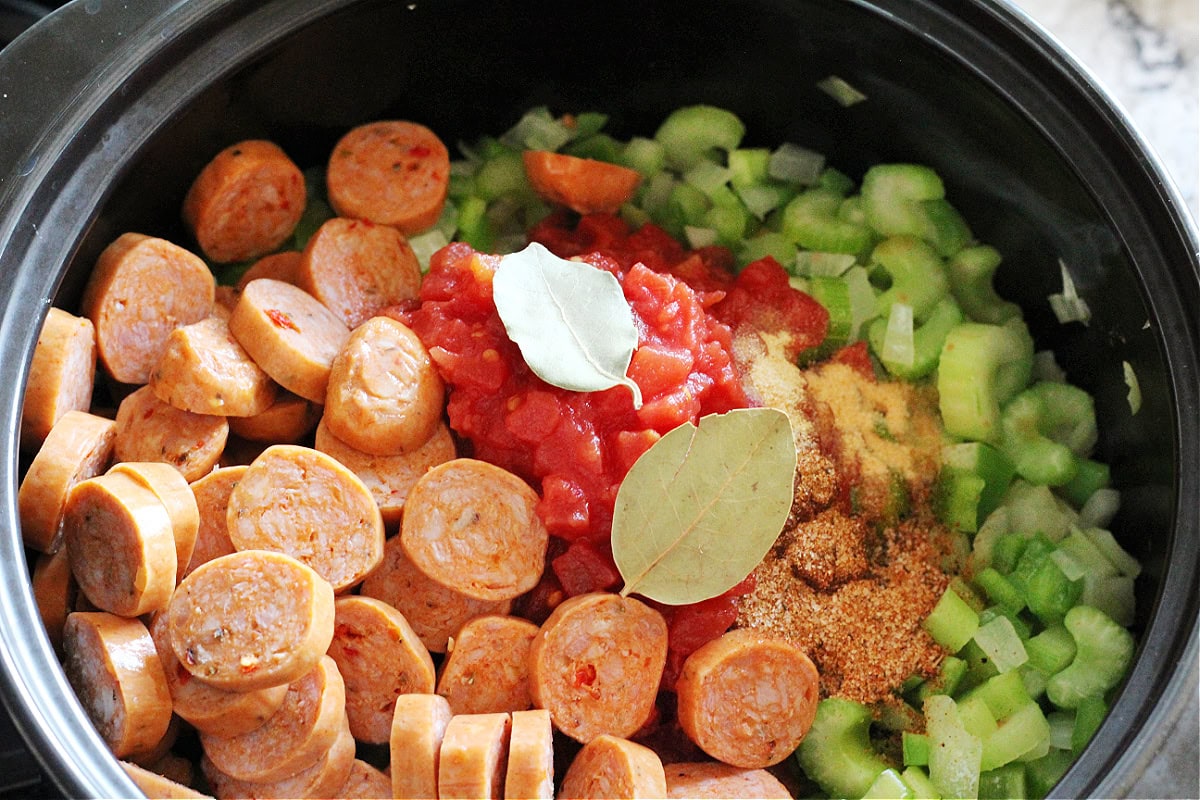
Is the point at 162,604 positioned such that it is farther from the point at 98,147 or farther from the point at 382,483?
the point at 98,147

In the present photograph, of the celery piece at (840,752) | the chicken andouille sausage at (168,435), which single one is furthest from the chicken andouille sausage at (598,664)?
the chicken andouille sausage at (168,435)

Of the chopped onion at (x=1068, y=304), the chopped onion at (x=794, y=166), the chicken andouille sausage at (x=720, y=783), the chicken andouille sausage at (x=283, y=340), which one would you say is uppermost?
the chopped onion at (x=794, y=166)

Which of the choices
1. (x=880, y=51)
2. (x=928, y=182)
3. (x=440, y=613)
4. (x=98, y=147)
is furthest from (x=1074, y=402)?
(x=98, y=147)

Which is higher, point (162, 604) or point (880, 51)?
point (880, 51)

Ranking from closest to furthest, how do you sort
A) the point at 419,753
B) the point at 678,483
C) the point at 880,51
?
the point at 419,753 < the point at 678,483 < the point at 880,51

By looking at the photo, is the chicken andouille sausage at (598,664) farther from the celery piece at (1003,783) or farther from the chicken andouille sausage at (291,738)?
the celery piece at (1003,783)

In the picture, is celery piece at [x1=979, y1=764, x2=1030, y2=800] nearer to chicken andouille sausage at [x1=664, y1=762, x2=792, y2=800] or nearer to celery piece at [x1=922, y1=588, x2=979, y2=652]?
celery piece at [x1=922, y1=588, x2=979, y2=652]

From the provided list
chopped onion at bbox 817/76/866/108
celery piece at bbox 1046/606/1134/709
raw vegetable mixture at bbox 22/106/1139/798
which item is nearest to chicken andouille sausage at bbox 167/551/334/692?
raw vegetable mixture at bbox 22/106/1139/798
